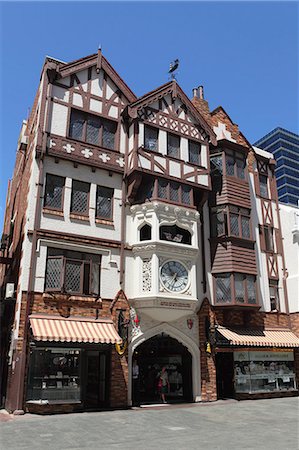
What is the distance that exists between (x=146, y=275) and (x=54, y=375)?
19.0ft

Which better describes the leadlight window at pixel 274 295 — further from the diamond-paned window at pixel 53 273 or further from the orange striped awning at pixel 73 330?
the diamond-paned window at pixel 53 273

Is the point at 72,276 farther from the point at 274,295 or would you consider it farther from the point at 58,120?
the point at 274,295

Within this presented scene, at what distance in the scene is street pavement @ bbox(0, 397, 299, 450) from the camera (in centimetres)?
996

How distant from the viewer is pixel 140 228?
19359 mm

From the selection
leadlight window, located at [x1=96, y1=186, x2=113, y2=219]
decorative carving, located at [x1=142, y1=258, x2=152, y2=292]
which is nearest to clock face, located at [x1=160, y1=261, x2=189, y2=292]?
decorative carving, located at [x1=142, y1=258, x2=152, y2=292]

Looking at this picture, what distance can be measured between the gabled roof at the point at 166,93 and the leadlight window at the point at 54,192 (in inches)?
199

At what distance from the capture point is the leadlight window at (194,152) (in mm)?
21438

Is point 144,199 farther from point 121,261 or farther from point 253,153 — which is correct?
point 253,153

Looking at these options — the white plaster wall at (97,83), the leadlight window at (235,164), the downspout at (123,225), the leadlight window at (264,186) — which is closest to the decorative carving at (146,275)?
the downspout at (123,225)

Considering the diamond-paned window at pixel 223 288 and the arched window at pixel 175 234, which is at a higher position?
the arched window at pixel 175 234

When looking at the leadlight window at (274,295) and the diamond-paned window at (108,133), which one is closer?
the diamond-paned window at (108,133)

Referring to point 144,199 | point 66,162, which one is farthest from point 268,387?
point 66,162

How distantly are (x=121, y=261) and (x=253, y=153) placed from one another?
494 inches

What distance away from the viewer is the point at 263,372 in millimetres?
21328
